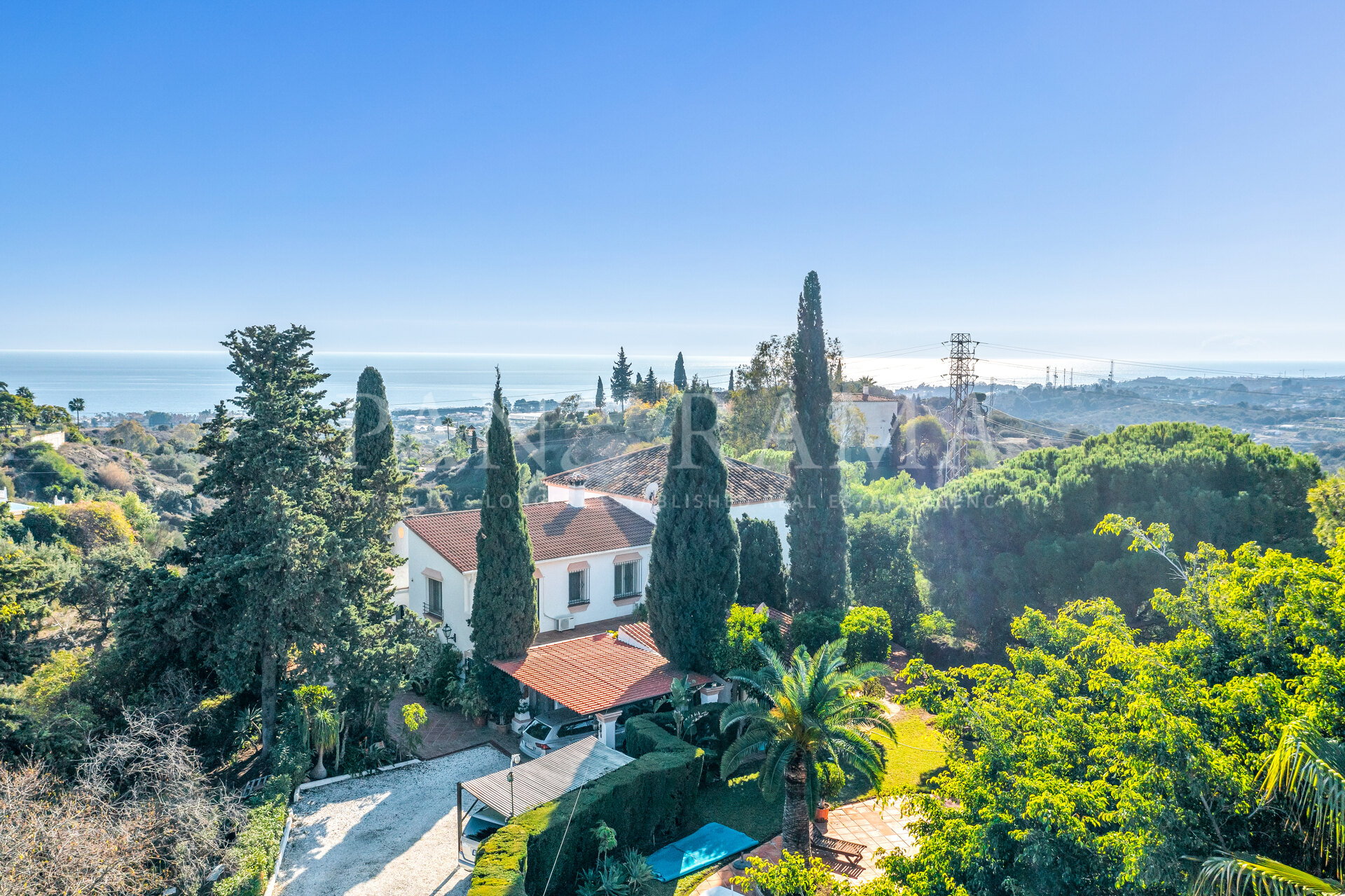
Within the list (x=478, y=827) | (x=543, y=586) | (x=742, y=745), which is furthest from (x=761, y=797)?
(x=543, y=586)

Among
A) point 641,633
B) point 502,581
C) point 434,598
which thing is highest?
point 502,581

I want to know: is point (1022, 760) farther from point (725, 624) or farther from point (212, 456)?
point (212, 456)

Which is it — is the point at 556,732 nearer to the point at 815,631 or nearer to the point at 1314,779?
the point at 815,631

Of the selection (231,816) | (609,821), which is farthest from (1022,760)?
(231,816)

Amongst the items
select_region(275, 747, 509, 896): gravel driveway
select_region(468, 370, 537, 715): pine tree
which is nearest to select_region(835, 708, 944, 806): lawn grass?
select_region(275, 747, 509, 896): gravel driveway

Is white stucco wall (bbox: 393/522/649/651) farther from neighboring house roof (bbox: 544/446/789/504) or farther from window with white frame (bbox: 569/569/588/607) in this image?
neighboring house roof (bbox: 544/446/789/504)

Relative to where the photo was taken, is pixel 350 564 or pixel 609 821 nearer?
pixel 609 821
